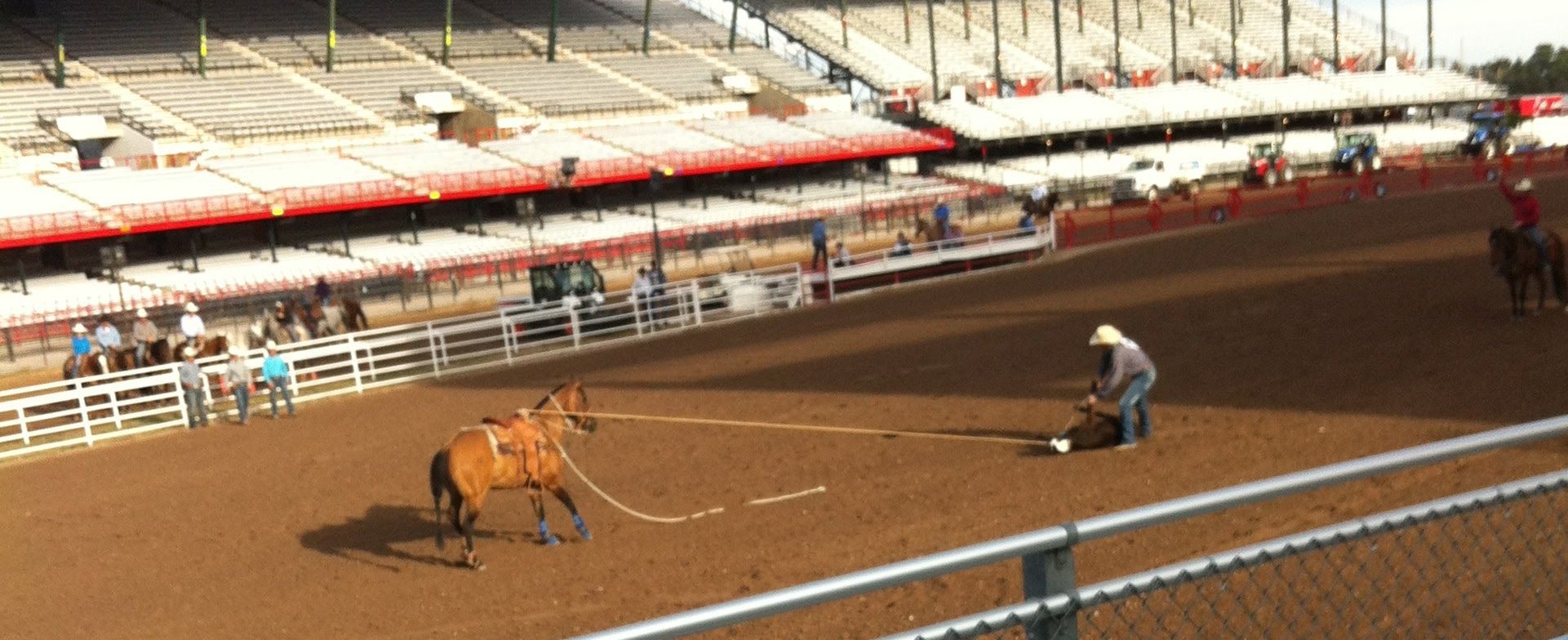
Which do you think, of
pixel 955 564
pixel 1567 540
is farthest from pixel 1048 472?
pixel 955 564

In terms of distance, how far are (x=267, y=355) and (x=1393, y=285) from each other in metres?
17.2

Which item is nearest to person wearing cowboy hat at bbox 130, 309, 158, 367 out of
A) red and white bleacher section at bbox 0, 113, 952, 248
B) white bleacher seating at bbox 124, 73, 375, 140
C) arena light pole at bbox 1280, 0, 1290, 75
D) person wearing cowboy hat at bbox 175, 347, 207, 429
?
person wearing cowboy hat at bbox 175, 347, 207, 429

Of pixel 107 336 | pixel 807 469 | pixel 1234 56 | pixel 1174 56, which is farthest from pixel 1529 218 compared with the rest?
pixel 1234 56

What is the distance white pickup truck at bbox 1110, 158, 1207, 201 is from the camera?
5528 cm

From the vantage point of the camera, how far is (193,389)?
2350cm

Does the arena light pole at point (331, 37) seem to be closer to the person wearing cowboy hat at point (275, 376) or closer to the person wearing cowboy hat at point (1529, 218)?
the person wearing cowboy hat at point (275, 376)

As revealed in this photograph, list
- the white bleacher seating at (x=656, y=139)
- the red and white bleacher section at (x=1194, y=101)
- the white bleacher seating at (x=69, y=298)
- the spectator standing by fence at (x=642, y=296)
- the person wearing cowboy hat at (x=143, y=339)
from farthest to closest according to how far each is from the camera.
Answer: the red and white bleacher section at (x=1194, y=101) < the white bleacher seating at (x=656, y=139) < the white bleacher seating at (x=69, y=298) < the spectator standing by fence at (x=642, y=296) < the person wearing cowboy hat at (x=143, y=339)

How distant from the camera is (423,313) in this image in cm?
3922

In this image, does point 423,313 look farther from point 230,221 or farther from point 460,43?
point 460,43

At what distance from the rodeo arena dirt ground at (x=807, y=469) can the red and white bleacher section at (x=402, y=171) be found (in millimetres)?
22115

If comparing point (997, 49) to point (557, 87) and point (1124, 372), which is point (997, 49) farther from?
point (1124, 372)

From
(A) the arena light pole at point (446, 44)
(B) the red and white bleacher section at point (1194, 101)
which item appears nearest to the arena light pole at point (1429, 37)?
(B) the red and white bleacher section at point (1194, 101)

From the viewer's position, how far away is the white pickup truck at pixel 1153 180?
55.3 m

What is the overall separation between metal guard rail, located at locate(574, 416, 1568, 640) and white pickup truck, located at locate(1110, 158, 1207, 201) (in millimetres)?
52056
